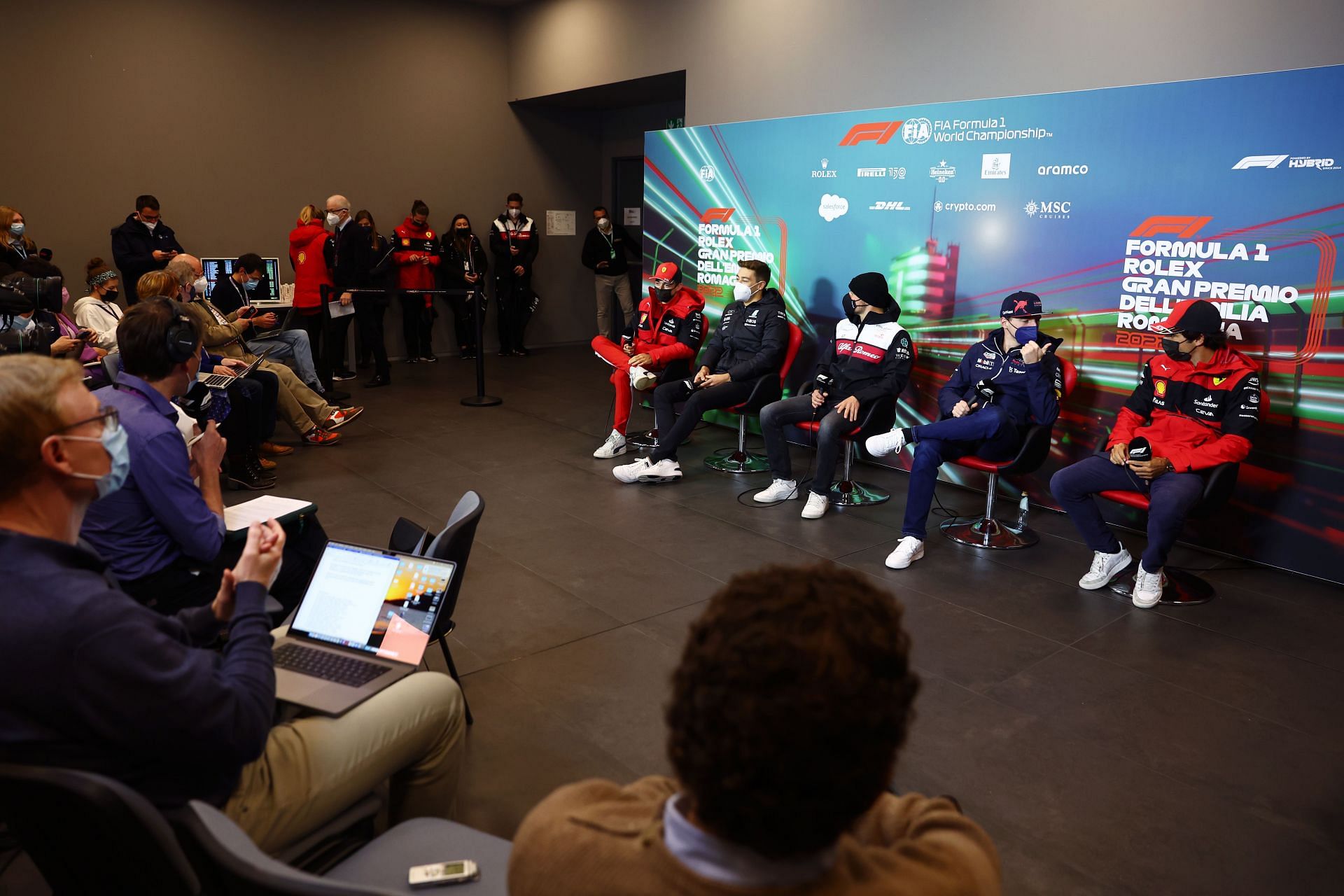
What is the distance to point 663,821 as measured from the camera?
Answer: 40.2 inches

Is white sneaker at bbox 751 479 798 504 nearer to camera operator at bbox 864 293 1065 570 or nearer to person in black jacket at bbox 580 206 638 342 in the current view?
camera operator at bbox 864 293 1065 570

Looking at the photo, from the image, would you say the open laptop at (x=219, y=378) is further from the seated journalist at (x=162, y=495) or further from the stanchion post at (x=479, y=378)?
the stanchion post at (x=479, y=378)

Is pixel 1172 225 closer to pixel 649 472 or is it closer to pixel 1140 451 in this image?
pixel 1140 451

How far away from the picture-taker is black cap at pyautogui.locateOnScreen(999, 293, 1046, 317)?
15.1 feet

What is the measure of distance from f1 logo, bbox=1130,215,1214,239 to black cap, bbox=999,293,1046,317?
2.22 ft

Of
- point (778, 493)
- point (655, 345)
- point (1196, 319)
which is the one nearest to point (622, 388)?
point (655, 345)

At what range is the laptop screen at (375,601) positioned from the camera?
7.14 ft

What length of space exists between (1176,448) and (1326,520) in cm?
87

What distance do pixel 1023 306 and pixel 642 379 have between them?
248cm

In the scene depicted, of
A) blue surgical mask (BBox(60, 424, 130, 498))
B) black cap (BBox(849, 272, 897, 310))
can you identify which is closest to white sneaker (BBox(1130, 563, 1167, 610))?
black cap (BBox(849, 272, 897, 310))

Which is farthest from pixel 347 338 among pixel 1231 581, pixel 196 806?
pixel 196 806

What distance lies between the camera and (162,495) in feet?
8.29

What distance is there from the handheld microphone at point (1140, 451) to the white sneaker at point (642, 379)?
3017 mm

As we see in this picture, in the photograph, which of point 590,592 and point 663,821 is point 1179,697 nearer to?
point 590,592
